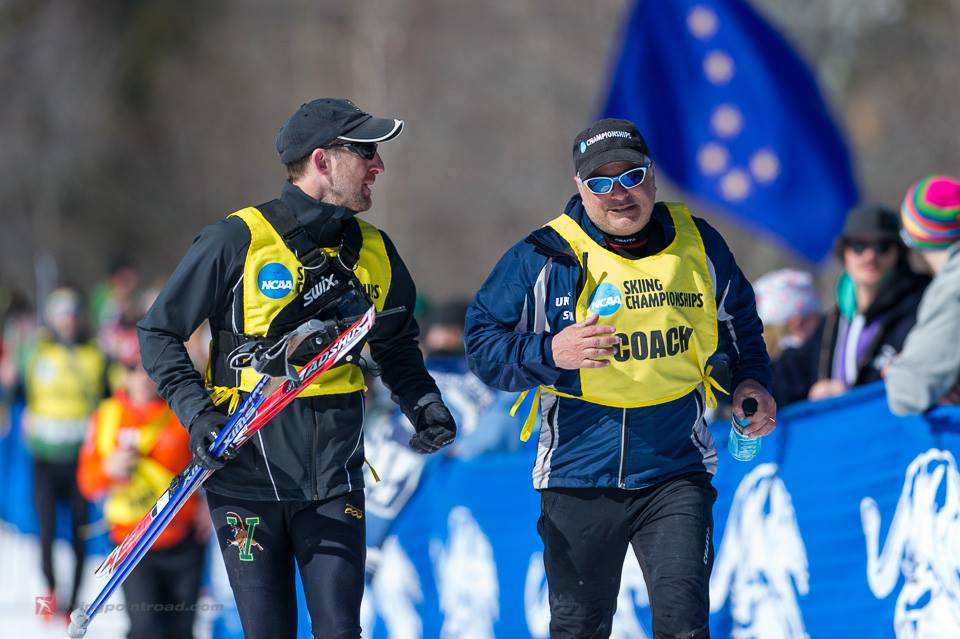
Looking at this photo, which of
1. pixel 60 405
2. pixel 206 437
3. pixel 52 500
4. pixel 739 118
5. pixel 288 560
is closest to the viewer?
pixel 206 437

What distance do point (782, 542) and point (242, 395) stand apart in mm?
2492

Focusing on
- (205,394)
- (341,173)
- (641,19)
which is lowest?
(205,394)

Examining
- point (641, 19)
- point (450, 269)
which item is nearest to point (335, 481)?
point (641, 19)

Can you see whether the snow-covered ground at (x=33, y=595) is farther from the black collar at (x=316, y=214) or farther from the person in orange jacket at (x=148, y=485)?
the black collar at (x=316, y=214)

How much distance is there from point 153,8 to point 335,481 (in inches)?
1451

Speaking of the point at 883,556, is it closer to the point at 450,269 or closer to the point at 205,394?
the point at 205,394

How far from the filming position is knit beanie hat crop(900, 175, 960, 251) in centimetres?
575

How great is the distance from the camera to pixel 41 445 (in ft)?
35.1

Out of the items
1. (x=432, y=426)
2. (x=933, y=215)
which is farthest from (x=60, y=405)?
(x=933, y=215)

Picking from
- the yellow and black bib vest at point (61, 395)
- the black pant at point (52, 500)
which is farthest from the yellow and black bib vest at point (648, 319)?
the yellow and black bib vest at point (61, 395)

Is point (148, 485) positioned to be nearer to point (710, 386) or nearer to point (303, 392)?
point (303, 392)

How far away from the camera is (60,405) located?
11.0 metres

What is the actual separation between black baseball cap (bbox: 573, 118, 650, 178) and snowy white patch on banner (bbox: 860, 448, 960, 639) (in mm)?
1679

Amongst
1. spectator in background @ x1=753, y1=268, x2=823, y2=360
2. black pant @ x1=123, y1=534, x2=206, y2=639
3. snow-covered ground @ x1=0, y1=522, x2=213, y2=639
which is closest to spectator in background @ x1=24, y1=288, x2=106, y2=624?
snow-covered ground @ x1=0, y1=522, x2=213, y2=639
